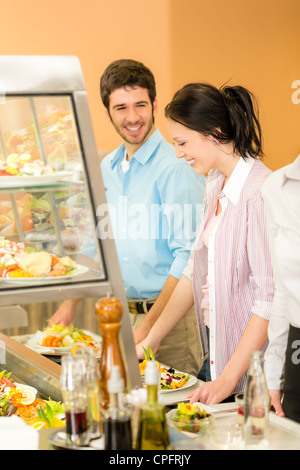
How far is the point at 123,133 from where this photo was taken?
3227mm

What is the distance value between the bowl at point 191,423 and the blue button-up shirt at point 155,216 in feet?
4.74

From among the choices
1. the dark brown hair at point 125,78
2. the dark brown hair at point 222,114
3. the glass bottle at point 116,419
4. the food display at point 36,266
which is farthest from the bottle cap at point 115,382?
the dark brown hair at point 125,78

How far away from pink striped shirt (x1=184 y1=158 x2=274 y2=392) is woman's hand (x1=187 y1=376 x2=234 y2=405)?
0.57 ft

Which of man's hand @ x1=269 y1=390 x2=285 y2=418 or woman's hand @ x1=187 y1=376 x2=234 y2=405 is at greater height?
man's hand @ x1=269 y1=390 x2=285 y2=418

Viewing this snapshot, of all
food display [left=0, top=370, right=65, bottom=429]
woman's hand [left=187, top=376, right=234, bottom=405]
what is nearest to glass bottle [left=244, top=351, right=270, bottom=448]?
food display [left=0, top=370, right=65, bottom=429]

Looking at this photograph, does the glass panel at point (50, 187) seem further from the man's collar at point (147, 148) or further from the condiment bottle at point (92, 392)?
the man's collar at point (147, 148)

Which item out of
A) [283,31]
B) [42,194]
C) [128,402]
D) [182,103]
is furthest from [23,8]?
[128,402]

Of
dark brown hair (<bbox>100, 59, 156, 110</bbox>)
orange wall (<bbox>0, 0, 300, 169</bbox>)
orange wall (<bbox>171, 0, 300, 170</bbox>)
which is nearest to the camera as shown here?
dark brown hair (<bbox>100, 59, 156, 110</bbox>)

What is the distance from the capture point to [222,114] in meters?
2.31

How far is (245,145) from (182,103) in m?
0.28

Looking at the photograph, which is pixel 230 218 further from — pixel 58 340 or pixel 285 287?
pixel 58 340

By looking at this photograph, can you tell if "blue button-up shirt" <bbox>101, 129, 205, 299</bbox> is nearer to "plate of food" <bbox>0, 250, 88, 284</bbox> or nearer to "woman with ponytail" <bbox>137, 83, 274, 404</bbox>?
"woman with ponytail" <bbox>137, 83, 274, 404</bbox>

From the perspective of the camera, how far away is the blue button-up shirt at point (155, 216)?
9.75ft

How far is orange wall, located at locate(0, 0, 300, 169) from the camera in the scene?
444cm
